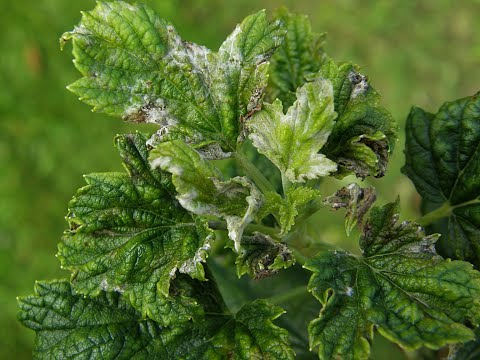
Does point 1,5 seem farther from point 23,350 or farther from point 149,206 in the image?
point 149,206

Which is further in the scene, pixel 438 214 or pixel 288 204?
pixel 438 214

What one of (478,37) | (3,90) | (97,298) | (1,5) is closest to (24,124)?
(3,90)

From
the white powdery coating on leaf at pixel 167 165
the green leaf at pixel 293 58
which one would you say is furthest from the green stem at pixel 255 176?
the green leaf at pixel 293 58

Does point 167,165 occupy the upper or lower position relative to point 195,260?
upper

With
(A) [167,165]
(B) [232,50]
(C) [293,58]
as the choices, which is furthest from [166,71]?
(C) [293,58]

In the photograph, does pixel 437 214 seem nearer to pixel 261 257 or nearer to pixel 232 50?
pixel 261 257

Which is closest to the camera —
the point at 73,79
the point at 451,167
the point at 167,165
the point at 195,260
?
the point at 167,165

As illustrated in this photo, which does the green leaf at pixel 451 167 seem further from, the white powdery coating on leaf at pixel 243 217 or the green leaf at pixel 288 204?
the white powdery coating on leaf at pixel 243 217
